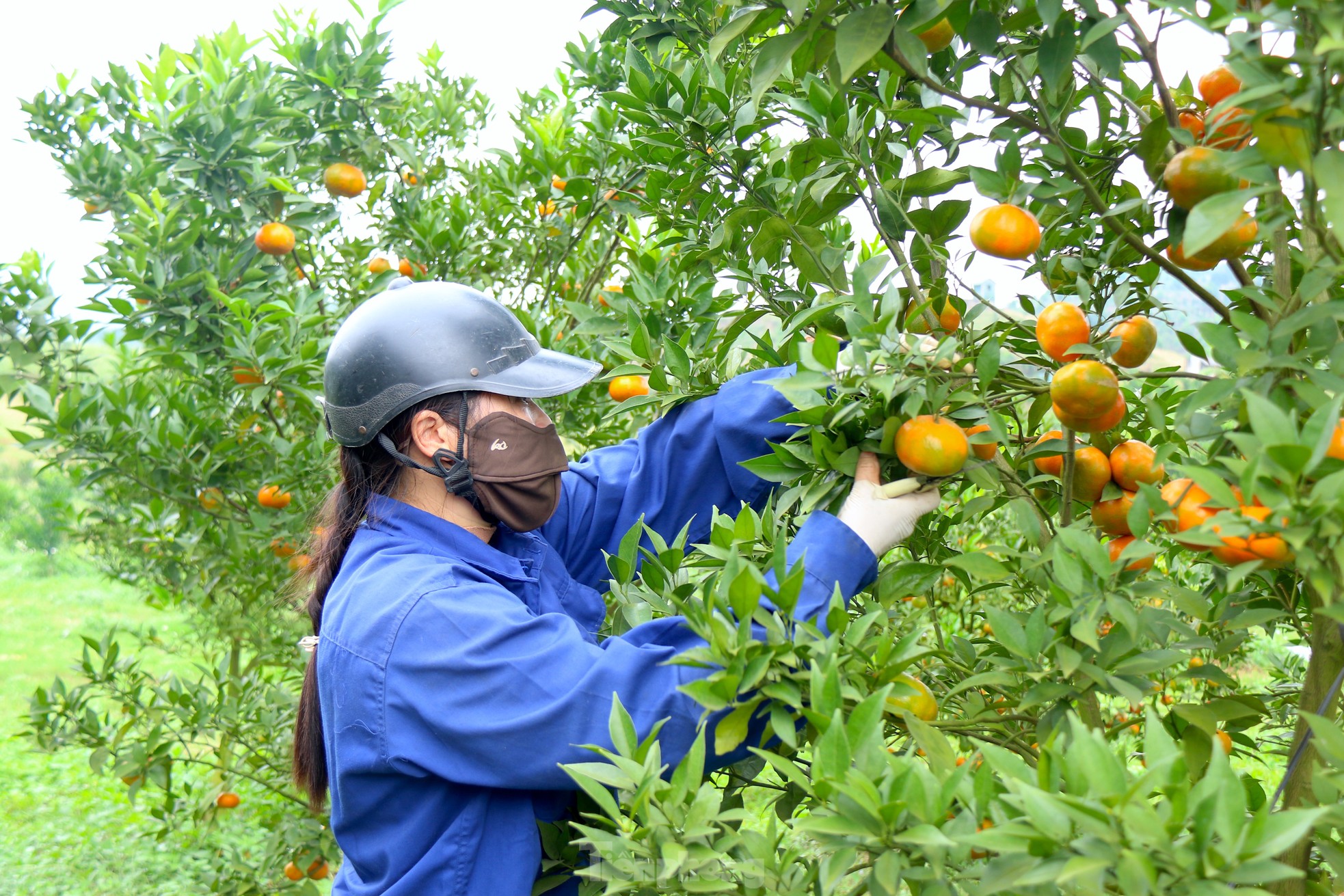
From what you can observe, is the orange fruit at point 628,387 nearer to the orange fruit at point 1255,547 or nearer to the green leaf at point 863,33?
the green leaf at point 863,33

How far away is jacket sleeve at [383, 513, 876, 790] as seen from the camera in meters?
1.29

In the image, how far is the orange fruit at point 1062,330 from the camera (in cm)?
129

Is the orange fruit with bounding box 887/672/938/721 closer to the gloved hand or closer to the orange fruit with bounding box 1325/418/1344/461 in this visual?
the gloved hand

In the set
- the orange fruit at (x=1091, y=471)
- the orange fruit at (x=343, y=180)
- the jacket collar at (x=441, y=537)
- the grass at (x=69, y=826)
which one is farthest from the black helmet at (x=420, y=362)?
the grass at (x=69, y=826)

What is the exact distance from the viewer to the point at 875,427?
4.46 feet

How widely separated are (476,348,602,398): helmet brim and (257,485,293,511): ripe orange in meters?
1.46

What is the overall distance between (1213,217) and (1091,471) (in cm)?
52

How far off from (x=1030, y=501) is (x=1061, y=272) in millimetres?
367

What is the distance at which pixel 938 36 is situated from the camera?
1.29 meters

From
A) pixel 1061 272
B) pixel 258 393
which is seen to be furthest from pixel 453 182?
pixel 1061 272

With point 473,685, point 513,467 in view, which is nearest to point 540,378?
point 513,467

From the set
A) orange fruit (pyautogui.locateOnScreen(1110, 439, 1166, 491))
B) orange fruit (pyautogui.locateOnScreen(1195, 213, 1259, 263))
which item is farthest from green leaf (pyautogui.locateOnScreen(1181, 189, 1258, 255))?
orange fruit (pyautogui.locateOnScreen(1110, 439, 1166, 491))

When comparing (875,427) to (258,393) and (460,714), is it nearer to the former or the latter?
(460,714)

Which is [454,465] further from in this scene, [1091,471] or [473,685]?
[1091,471]
